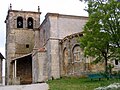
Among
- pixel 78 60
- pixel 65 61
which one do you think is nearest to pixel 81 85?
pixel 78 60

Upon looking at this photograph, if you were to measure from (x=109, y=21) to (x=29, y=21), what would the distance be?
28.2m

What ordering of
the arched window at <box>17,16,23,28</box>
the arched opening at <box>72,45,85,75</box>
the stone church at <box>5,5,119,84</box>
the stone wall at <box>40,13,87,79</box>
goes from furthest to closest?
the arched window at <box>17,16,23,28</box> → the stone wall at <box>40,13,87,79</box> → the stone church at <box>5,5,119,84</box> → the arched opening at <box>72,45,85,75</box>

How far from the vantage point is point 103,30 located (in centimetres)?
2450

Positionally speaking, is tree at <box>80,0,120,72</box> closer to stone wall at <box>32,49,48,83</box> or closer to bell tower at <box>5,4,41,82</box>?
stone wall at <box>32,49,48,83</box>

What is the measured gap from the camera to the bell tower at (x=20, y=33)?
1917 inches

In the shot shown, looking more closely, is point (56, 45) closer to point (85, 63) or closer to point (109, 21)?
point (85, 63)

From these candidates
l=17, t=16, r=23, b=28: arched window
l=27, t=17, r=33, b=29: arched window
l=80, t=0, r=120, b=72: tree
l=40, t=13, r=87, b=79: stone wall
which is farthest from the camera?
l=27, t=17, r=33, b=29: arched window

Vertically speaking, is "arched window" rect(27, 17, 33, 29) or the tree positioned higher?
"arched window" rect(27, 17, 33, 29)

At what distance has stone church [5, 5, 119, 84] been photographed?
35.2 m

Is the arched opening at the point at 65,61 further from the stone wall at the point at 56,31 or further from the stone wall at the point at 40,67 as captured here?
the stone wall at the point at 40,67

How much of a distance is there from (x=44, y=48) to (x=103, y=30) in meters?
17.2

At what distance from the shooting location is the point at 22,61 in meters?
47.7

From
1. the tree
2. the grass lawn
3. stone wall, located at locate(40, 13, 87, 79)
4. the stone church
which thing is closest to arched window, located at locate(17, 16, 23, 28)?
the stone church

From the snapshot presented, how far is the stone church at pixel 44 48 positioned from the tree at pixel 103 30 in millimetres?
8935
